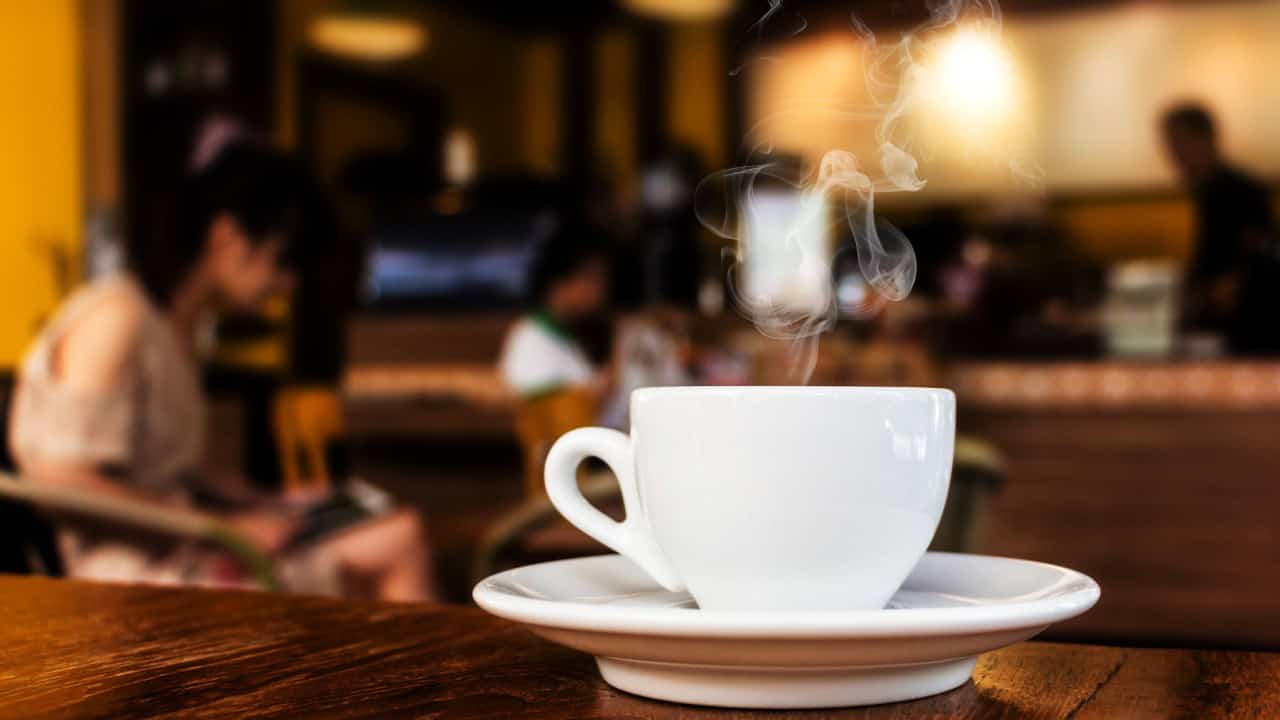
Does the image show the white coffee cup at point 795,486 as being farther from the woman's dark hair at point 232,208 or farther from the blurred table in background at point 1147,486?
the blurred table in background at point 1147,486

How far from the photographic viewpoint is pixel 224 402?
19.6 ft

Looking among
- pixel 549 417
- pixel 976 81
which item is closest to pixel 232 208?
pixel 549 417

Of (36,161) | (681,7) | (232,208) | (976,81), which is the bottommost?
(232,208)

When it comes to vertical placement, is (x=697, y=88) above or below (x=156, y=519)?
above

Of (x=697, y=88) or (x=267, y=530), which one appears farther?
(x=697, y=88)

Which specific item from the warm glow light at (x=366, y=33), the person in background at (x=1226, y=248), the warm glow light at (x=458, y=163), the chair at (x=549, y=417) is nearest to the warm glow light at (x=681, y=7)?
the warm glow light at (x=366, y=33)

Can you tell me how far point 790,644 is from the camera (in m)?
0.42

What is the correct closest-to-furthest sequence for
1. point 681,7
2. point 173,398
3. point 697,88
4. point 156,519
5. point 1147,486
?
point 156,519, point 173,398, point 1147,486, point 681,7, point 697,88

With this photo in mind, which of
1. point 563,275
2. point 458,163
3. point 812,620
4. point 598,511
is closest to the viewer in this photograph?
point 812,620

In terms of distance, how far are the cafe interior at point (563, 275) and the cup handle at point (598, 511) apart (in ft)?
1.66

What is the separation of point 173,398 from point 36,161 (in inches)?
171

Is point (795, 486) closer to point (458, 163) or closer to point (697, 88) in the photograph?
point (458, 163)

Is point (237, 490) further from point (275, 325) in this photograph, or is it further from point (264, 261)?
point (275, 325)

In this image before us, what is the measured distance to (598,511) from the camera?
57 centimetres
